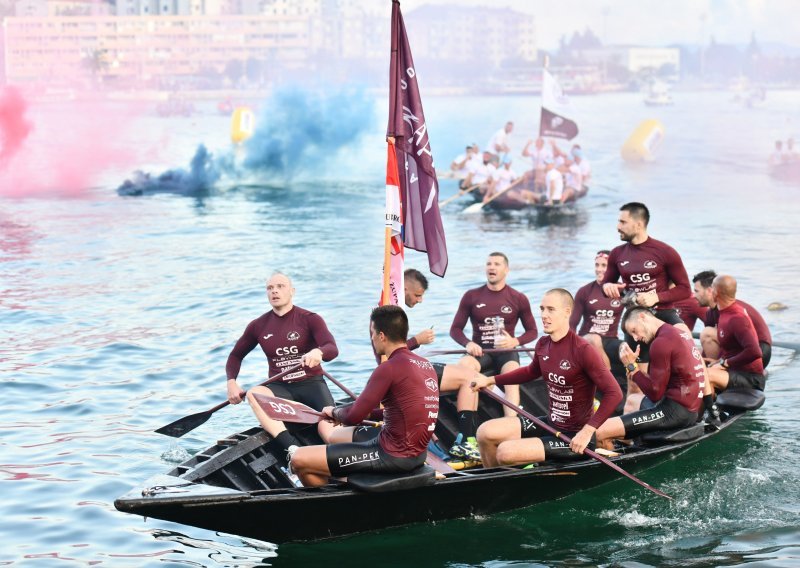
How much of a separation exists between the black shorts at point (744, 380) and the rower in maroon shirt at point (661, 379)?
198cm

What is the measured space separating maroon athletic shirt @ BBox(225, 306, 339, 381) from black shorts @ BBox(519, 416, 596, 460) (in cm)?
251

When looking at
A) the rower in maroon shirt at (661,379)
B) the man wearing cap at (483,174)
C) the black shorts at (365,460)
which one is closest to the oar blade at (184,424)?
the black shorts at (365,460)

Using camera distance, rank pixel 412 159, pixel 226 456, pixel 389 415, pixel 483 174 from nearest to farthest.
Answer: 1. pixel 389 415
2. pixel 226 456
3. pixel 412 159
4. pixel 483 174

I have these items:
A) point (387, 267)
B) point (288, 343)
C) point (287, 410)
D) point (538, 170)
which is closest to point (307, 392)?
point (288, 343)

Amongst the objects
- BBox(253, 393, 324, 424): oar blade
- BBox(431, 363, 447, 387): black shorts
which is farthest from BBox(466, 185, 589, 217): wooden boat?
→ BBox(253, 393, 324, 424): oar blade

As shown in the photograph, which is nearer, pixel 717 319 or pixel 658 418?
pixel 658 418

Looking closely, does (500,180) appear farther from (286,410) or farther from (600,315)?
(286,410)

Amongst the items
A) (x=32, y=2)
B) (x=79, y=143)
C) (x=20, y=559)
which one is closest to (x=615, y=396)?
(x=20, y=559)

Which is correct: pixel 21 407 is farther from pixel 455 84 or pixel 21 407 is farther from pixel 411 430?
pixel 455 84

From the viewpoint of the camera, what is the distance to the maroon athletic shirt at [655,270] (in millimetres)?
14188

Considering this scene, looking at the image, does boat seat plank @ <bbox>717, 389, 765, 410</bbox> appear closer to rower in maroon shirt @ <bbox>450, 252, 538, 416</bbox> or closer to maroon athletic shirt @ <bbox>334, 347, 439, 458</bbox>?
rower in maroon shirt @ <bbox>450, 252, 538, 416</bbox>

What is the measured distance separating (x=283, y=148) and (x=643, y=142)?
24.2 m

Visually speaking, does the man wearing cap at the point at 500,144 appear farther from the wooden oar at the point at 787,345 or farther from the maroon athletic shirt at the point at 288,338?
the maroon athletic shirt at the point at 288,338

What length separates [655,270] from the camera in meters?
14.2
